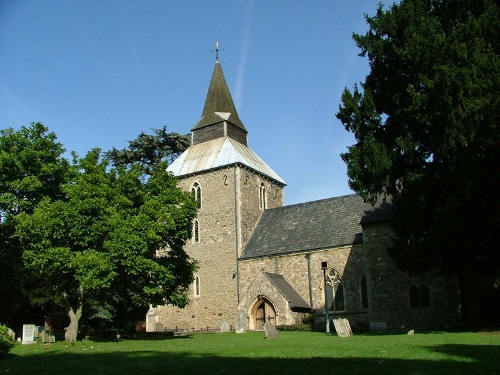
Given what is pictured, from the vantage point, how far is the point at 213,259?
37.3 m

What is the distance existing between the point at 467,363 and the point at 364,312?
22023mm

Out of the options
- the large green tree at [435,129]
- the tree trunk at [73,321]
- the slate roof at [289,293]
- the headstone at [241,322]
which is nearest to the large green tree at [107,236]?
the tree trunk at [73,321]

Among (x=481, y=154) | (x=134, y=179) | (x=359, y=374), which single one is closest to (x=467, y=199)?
(x=481, y=154)

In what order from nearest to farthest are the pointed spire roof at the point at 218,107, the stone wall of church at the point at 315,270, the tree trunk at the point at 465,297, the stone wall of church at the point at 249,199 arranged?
the tree trunk at the point at 465,297, the stone wall of church at the point at 315,270, the stone wall of church at the point at 249,199, the pointed spire roof at the point at 218,107

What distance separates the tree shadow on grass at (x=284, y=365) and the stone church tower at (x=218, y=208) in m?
24.2

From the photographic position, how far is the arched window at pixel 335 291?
105ft

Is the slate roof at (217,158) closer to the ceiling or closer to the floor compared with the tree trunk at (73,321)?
closer to the ceiling

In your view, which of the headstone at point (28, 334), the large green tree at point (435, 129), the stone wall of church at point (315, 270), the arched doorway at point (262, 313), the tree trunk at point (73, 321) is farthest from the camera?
the arched doorway at point (262, 313)

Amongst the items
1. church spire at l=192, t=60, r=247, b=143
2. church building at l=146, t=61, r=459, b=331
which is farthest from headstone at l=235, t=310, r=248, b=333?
church spire at l=192, t=60, r=247, b=143

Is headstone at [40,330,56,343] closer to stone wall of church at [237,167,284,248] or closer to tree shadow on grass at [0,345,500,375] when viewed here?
tree shadow on grass at [0,345,500,375]

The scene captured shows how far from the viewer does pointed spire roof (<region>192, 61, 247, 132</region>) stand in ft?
137

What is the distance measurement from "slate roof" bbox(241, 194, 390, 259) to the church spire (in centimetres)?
791

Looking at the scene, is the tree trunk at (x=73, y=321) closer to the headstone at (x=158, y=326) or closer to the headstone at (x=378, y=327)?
the headstone at (x=158, y=326)

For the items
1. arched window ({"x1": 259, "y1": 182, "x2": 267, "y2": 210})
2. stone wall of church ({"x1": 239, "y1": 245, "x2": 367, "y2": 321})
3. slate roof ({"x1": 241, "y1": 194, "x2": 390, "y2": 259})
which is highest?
arched window ({"x1": 259, "y1": 182, "x2": 267, "y2": 210})
